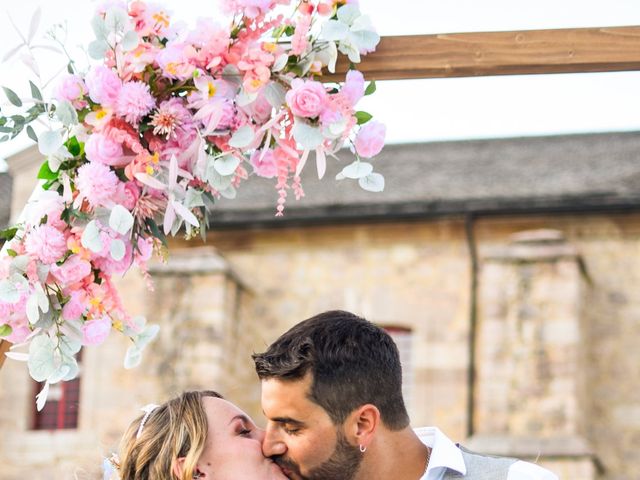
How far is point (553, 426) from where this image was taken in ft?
65.8

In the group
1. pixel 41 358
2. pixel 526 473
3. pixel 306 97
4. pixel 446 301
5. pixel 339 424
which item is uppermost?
pixel 446 301

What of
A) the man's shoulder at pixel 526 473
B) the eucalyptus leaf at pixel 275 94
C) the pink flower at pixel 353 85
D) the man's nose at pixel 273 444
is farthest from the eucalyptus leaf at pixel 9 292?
the man's shoulder at pixel 526 473

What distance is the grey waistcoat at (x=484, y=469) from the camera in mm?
4898

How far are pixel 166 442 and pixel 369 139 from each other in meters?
1.31

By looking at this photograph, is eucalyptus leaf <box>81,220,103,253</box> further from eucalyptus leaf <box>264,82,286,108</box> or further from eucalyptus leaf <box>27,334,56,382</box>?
eucalyptus leaf <box>264,82,286,108</box>

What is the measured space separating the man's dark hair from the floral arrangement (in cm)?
52

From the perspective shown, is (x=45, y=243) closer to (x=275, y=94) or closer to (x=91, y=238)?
(x=91, y=238)

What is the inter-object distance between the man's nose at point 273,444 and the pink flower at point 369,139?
3.45 feet

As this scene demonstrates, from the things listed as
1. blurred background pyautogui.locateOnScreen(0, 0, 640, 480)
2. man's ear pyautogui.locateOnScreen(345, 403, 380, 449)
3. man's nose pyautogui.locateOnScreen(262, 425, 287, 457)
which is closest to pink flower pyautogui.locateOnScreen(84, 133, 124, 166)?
man's nose pyautogui.locateOnScreen(262, 425, 287, 457)

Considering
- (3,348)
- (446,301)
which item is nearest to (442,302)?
(446,301)

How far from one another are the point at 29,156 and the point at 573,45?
1893 cm

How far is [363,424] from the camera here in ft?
16.4

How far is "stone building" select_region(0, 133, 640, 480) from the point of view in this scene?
2047cm

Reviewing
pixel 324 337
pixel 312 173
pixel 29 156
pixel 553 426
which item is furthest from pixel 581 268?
pixel 324 337
